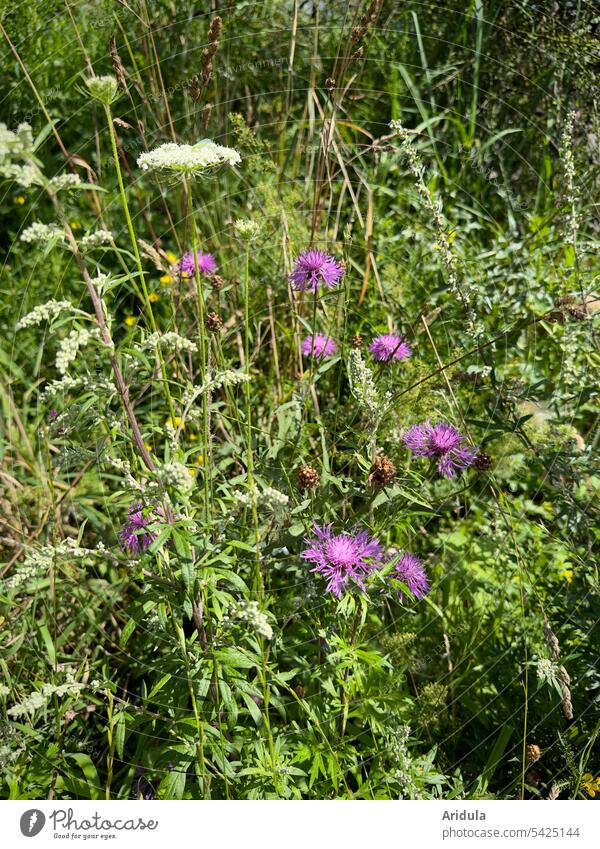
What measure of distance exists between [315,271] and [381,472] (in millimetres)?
475

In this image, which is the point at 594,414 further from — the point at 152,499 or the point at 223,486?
the point at 152,499

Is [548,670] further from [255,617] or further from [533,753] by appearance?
[255,617]

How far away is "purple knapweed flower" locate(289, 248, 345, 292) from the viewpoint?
5.21 ft

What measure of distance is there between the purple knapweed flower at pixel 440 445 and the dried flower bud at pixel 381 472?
14cm

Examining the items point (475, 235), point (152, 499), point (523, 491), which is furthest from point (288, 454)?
point (475, 235)

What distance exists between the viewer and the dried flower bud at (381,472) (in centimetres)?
135

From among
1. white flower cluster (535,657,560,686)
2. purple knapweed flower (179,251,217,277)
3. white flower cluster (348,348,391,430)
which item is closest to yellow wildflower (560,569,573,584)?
white flower cluster (535,657,560,686)

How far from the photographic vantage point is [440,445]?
4.84 ft

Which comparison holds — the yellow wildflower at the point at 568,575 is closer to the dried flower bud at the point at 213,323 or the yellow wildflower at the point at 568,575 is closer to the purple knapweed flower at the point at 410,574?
the purple knapweed flower at the point at 410,574

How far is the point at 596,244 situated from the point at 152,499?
118 cm

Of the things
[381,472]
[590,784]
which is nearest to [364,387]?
[381,472]

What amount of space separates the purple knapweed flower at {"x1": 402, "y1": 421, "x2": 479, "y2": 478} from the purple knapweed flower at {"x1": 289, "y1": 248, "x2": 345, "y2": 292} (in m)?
0.35

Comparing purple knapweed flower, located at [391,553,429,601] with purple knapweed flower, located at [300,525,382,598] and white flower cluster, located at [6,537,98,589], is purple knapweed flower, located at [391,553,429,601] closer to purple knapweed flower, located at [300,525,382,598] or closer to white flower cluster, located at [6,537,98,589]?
purple knapweed flower, located at [300,525,382,598]
